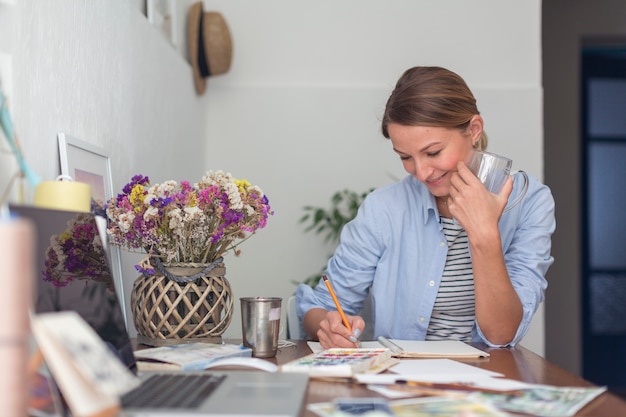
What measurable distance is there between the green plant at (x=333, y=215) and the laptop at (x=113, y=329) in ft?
7.21

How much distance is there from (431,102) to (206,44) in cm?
168

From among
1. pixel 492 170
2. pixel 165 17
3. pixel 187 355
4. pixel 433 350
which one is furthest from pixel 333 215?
pixel 187 355

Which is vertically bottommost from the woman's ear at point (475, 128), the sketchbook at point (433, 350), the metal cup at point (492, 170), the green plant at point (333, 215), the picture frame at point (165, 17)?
the sketchbook at point (433, 350)

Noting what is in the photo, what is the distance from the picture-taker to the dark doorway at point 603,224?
15.0 feet

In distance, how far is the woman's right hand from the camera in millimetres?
1555

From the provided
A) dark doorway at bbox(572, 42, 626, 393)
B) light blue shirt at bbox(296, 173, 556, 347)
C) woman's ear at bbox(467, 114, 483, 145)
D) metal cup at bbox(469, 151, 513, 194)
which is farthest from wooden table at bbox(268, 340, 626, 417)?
dark doorway at bbox(572, 42, 626, 393)

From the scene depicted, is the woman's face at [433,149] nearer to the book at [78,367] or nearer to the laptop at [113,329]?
the laptop at [113,329]

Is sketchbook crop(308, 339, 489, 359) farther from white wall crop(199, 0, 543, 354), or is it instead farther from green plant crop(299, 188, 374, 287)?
white wall crop(199, 0, 543, 354)

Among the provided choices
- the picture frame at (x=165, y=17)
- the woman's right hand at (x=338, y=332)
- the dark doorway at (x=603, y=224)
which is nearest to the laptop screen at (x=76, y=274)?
the woman's right hand at (x=338, y=332)

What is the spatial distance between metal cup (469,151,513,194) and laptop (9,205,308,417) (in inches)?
32.6

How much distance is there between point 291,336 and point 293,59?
1792 mm

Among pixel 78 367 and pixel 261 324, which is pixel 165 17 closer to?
pixel 261 324

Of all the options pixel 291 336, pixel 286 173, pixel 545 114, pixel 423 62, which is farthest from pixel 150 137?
pixel 545 114

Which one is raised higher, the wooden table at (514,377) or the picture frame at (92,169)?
the picture frame at (92,169)
